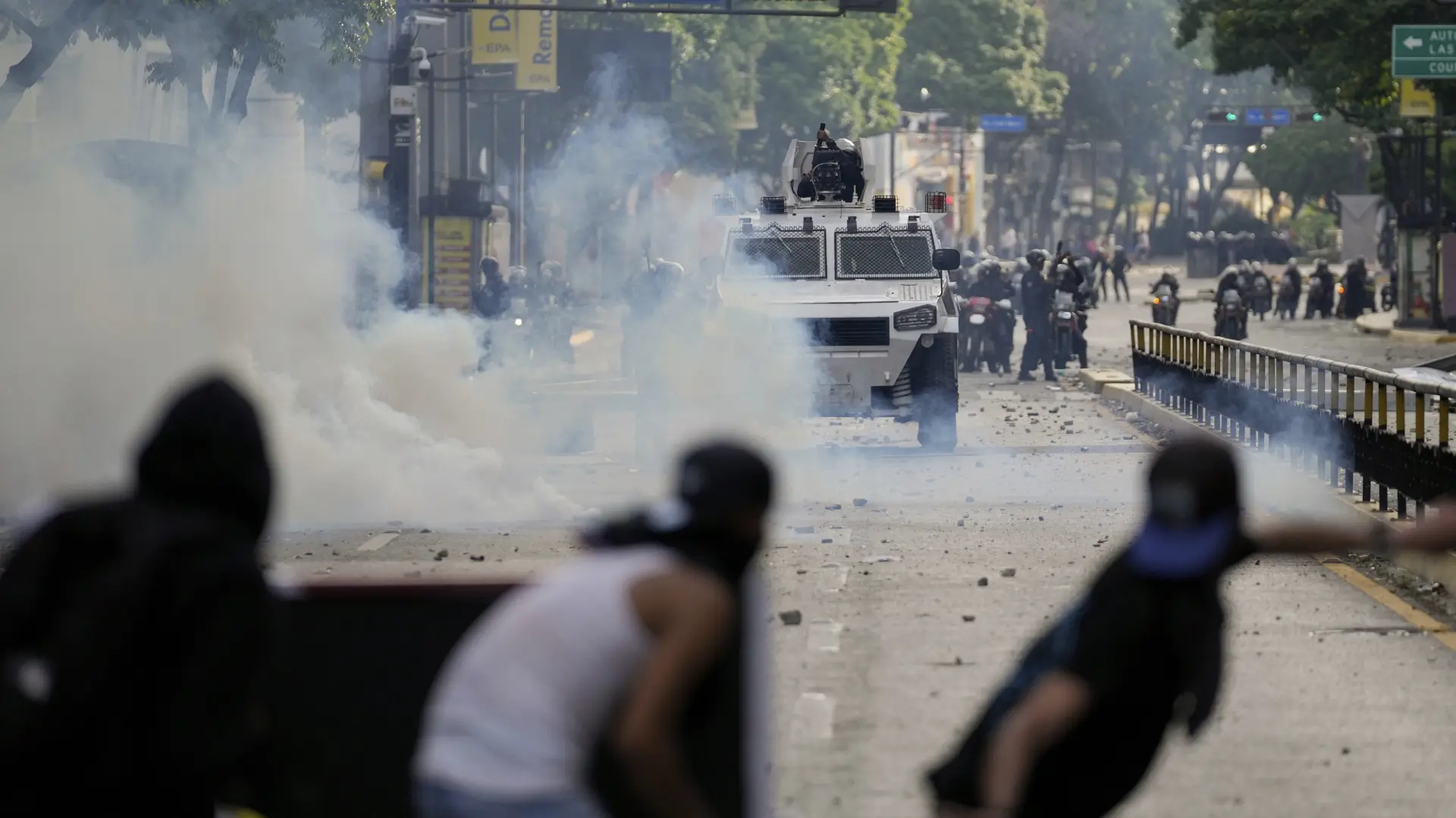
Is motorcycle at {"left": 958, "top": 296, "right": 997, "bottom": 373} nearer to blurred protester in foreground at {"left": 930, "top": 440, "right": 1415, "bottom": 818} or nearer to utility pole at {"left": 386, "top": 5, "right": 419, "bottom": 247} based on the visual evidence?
utility pole at {"left": 386, "top": 5, "right": 419, "bottom": 247}

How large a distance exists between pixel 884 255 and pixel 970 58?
253 feet

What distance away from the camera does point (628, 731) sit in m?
3.67

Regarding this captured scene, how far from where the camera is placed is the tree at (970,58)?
3819 inches

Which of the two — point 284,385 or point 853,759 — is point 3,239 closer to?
point 284,385

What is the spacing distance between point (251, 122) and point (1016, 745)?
32015 mm

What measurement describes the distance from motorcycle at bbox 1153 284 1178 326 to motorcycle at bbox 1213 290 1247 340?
3.28ft

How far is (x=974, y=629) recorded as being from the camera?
1090 cm

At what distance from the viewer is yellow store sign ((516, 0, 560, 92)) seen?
1790 inches

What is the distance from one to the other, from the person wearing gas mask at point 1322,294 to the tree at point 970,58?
3935cm

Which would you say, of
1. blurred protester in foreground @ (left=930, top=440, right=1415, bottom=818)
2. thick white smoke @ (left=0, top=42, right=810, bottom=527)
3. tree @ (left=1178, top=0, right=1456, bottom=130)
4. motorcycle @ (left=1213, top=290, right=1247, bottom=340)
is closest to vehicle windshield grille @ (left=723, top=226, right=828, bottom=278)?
thick white smoke @ (left=0, top=42, right=810, bottom=527)

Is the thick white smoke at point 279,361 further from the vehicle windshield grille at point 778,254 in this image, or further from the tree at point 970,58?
the tree at point 970,58

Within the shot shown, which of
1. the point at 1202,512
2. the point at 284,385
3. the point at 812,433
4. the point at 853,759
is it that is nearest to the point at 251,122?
the point at 812,433

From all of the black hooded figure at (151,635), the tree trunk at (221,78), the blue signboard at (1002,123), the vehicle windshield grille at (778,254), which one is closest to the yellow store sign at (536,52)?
the tree trunk at (221,78)

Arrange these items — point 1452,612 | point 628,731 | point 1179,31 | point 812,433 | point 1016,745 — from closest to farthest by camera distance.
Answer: point 628,731
point 1016,745
point 1452,612
point 812,433
point 1179,31
